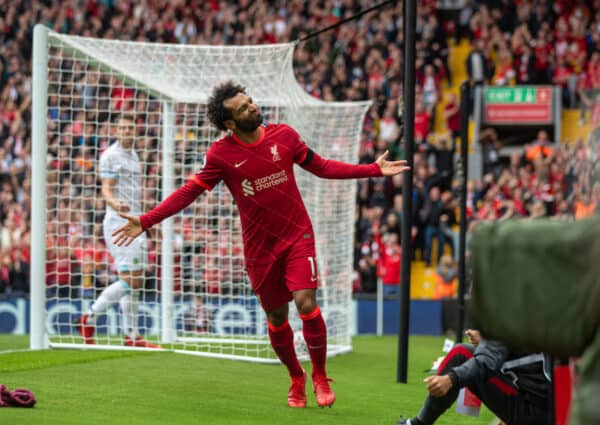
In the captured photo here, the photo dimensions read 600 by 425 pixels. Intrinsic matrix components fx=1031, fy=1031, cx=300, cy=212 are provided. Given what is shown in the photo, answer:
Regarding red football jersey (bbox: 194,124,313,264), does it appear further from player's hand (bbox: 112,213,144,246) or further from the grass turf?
the grass turf

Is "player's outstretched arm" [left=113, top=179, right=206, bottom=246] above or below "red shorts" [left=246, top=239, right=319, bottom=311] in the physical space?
above

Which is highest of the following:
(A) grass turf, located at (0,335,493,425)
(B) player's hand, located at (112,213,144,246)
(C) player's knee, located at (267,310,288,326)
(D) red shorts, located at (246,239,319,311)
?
(B) player's hand, located at (112,213,144,246)

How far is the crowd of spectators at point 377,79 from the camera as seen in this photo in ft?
54.1

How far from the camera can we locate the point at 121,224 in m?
9.94

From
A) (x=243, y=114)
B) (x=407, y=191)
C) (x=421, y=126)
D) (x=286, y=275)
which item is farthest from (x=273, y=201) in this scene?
(x=421, y=126)

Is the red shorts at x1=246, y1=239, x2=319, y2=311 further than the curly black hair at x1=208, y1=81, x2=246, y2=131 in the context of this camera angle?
No

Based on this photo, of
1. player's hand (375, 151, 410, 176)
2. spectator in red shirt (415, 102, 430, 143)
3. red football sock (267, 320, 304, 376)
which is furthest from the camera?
spectator in red shirt (415, 102, 430, 143)

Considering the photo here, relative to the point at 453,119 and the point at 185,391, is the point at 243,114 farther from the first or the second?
the point at 453,119

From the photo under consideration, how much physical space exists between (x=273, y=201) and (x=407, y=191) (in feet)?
5.69

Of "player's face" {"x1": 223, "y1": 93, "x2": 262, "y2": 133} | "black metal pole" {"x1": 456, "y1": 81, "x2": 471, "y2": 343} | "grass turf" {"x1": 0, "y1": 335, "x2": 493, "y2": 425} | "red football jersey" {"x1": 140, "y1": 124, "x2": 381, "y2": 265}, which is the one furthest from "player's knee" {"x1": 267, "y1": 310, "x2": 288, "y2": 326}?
"black metal pole" {"x1": 456, "y1": 81, "x2": 471, "y2": 343}

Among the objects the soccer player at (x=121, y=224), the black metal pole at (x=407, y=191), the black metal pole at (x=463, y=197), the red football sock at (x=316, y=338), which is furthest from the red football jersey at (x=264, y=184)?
the black metal pole at (x=463, y=197)

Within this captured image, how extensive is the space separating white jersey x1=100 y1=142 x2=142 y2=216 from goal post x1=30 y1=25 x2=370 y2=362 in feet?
0.75

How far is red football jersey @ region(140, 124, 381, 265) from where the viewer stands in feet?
22.6

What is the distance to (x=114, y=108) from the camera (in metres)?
11.4
